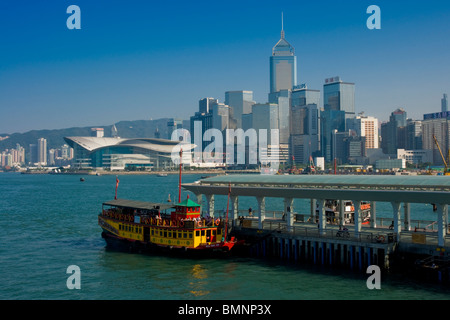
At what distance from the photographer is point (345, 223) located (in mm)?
47250

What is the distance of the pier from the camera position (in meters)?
36.1

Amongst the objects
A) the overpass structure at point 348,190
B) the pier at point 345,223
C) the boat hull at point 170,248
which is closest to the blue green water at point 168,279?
the boat hull at point 170,248

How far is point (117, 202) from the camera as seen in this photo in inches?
2117

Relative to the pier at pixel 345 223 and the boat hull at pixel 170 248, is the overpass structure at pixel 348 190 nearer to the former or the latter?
the pier at pixel 345 223

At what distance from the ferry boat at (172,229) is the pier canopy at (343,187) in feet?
13.7

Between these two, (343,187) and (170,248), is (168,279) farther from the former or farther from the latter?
(343,187)

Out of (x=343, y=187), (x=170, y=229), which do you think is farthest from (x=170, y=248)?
(x=343, y=187)

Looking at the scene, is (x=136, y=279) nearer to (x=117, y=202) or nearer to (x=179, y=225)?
(x=179, y=225)

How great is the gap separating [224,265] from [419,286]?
15.7 m

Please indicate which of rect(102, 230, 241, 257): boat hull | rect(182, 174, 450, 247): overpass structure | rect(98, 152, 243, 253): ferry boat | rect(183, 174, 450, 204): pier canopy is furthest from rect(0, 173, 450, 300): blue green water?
rect(183, 174, 450, 204): pier canopy

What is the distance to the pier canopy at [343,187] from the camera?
36.2m

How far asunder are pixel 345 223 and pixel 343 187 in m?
7.69
